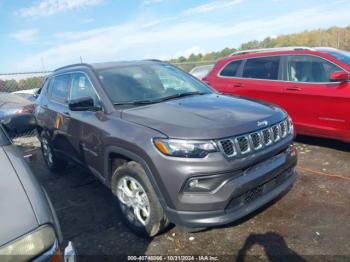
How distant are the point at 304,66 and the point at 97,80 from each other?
374 cm

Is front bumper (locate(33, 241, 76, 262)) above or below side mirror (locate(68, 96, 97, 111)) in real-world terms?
below

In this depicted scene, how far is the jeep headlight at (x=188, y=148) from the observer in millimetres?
2840

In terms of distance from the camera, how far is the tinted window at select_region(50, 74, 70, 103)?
16.0 ft

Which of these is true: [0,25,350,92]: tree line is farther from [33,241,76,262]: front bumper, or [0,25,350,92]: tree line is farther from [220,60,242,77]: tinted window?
[33,241,76,262]: front bumper

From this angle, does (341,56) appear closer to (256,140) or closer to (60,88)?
(256,140)

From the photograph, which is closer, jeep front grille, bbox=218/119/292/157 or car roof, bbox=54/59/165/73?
jeep front grille, bbox=218/119/292/157

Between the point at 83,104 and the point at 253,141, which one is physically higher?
the point at 83,104

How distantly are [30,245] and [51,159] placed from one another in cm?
425

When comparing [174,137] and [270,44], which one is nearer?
[174,137]

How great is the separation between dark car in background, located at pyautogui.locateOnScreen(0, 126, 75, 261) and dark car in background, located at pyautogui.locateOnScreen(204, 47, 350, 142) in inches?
181

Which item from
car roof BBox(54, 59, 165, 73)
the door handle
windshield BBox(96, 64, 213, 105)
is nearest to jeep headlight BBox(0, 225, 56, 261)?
windshield BBox(96, 64, 213, 105)

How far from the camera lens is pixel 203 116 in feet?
10.4

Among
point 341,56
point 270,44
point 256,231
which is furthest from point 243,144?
point 270,44

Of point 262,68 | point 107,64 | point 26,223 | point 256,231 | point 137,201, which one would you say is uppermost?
point 107,64
